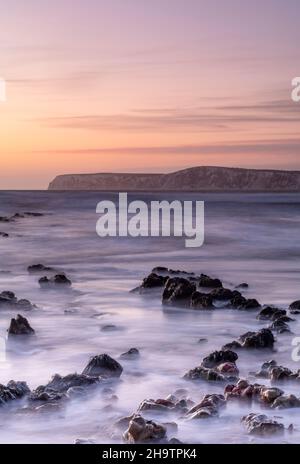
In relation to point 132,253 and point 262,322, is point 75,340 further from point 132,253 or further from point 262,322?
point 132,253

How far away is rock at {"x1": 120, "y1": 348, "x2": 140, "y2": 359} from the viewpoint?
7887 mm

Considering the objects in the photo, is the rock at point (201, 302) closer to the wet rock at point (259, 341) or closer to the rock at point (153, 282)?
the rock at point (153, 282)

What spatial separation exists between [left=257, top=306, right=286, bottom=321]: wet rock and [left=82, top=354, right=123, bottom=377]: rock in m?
3.39

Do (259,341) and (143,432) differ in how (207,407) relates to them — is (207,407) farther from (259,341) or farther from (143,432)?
(259,341)

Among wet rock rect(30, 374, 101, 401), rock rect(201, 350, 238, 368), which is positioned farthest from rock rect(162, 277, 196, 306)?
wet rock rect(30, 374, 101, 401)

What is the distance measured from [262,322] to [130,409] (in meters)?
4.12

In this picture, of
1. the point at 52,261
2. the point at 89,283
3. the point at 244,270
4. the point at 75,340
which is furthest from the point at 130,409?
the point at 52,261

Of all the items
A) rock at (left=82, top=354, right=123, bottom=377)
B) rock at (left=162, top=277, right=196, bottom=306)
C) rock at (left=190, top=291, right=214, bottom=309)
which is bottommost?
rock at (left=82, top=354, right=123, bottom=377)

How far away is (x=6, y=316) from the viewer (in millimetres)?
10125

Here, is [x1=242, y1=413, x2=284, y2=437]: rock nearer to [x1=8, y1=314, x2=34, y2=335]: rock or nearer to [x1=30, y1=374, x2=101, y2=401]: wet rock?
[x1=30, y1=374, x2=101, y2=401]: wet rock

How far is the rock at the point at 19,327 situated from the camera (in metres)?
8.77

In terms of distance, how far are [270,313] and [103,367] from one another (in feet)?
12.1

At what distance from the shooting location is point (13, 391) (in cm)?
618

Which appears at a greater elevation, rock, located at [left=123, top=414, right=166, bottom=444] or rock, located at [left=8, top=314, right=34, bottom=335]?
rock, located at [left=8, top=314, right=34, bottom=335]
